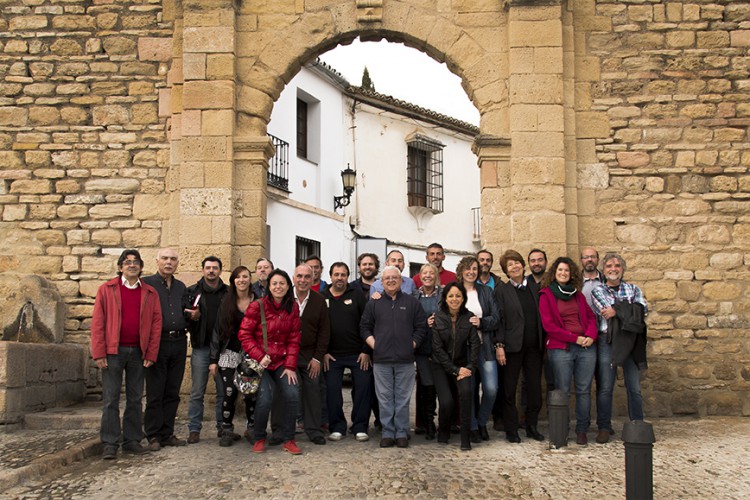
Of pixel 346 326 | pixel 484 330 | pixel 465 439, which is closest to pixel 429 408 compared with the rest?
pixel 465 439

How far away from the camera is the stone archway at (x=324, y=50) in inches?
285

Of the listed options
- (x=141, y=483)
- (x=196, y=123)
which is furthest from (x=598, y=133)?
(x=141, y=483)

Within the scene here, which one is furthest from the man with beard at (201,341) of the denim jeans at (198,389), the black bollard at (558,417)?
the black bollard at (558,417)

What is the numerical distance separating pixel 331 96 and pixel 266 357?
457 inches

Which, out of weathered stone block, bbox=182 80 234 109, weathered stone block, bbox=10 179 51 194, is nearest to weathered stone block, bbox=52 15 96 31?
weathered stone block, bbox=182 80 234 109

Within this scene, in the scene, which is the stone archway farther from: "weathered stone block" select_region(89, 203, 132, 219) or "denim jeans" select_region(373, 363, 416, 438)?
"denim jeans" select_region(373, 363, 416, 438)

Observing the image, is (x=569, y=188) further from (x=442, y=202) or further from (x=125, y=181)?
(x=442, y=202)

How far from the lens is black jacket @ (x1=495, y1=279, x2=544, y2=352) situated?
5.99m

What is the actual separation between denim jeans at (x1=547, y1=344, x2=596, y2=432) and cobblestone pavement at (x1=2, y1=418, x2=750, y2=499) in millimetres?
242

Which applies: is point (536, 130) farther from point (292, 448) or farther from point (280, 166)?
point (280, 166)

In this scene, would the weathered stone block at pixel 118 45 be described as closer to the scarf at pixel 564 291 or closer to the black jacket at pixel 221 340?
the black jacket at pixel 221 340

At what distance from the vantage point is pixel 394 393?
581 centimetres

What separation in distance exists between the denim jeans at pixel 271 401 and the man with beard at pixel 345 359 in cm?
55

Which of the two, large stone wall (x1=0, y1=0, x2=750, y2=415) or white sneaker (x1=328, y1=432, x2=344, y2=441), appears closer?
white sneaker (x1=328, y1=432, x2=344, y2=441)
